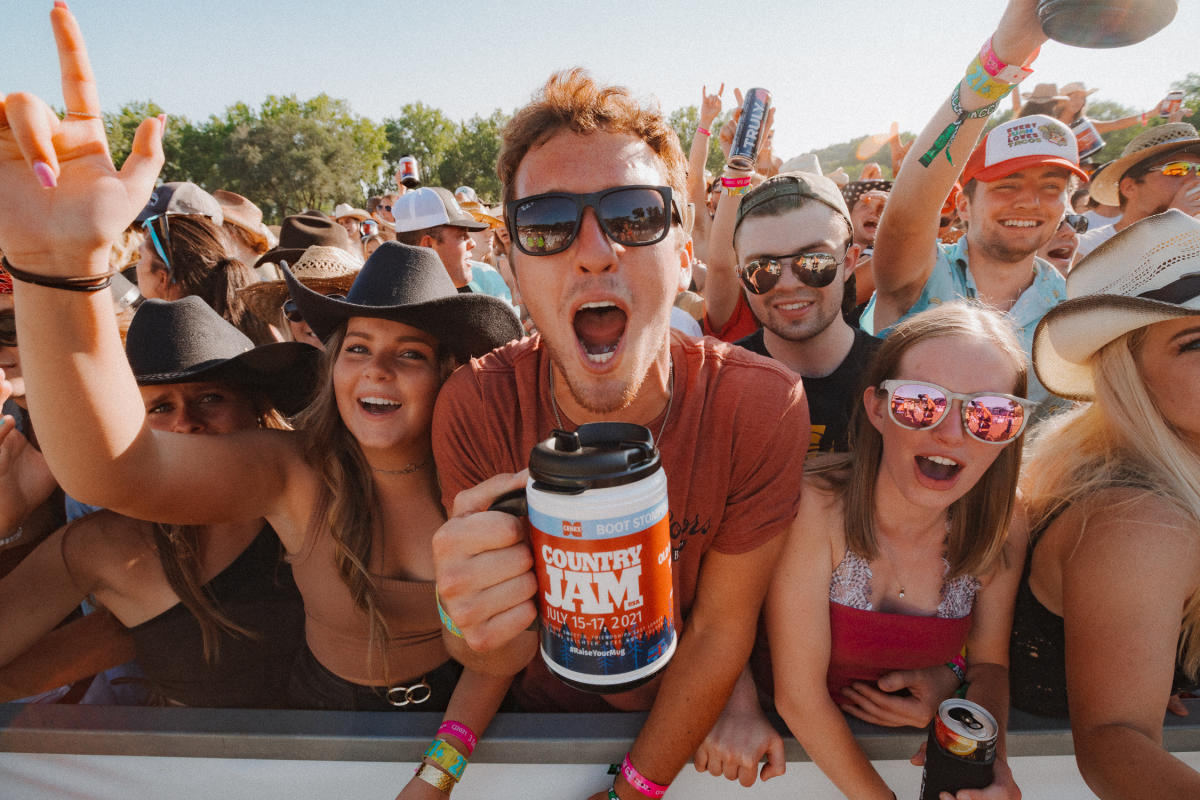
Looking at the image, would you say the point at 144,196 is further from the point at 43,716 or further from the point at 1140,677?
the point at 1140,677

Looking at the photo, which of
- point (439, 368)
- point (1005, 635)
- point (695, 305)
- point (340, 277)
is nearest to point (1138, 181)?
point (695, 305)

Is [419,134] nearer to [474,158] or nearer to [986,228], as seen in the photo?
[474,158]

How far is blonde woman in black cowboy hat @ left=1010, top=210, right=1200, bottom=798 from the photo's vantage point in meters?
1.54

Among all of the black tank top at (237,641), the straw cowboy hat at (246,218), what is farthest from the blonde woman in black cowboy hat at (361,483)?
the straw cowboy hat at (246,218)

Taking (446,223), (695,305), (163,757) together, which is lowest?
(163,757)

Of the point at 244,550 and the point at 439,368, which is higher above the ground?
the point at 439,368

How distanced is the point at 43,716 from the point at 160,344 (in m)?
1.29

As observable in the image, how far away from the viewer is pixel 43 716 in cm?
182

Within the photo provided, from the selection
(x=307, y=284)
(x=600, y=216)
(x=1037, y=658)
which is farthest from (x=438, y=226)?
(x=1037, y=658)

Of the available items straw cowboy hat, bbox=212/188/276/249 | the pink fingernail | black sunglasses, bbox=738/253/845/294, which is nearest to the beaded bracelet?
the pink fingernail

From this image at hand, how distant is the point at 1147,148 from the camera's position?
14.0 feet

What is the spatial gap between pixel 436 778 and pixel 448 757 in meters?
0.07

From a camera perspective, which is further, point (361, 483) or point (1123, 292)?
point (361, 483)

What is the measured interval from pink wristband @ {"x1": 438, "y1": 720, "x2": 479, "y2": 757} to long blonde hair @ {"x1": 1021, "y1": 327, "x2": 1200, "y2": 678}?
202cm
